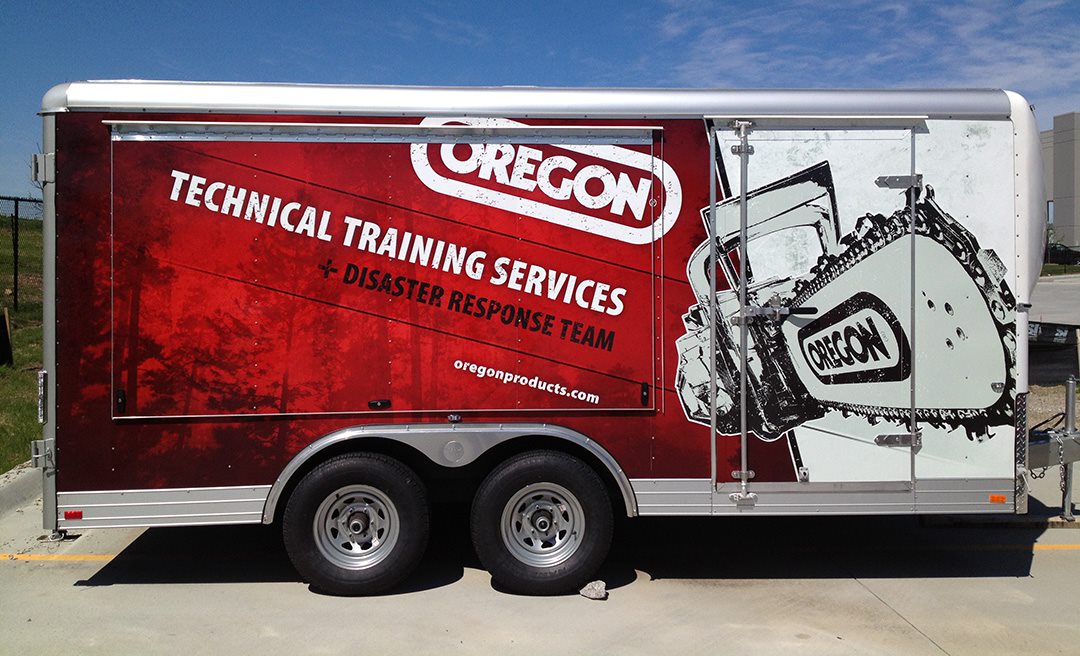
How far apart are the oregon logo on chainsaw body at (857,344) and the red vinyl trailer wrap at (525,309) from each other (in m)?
0.02

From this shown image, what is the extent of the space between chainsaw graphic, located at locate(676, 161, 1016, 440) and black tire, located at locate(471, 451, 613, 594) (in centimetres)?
84

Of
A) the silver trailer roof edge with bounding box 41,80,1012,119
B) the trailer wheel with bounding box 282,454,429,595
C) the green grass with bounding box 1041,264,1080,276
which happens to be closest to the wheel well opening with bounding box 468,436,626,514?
the trailer wheel with bounding box 282,454,429,595

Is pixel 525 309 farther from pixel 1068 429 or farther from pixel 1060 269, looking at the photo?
pixel 1060 269

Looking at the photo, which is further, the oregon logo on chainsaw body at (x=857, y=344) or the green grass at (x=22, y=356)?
the green grass at (x=22, y=356)

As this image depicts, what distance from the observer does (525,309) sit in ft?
16.6

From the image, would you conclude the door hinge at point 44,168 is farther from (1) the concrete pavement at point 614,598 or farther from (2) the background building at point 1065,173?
(2) the background building at point 1065,173

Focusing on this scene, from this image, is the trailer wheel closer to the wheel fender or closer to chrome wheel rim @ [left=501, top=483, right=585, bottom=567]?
the wheel fender

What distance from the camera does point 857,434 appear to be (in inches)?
202

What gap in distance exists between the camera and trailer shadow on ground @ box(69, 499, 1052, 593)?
18.4 ft

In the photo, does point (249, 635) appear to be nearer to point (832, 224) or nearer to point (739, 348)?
point (739, 348)

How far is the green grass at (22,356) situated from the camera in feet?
26.9

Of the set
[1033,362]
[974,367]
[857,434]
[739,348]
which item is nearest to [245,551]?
[739,348]

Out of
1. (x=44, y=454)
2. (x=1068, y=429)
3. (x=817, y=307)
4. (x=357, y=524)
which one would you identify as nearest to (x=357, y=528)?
(x=357, y=524)

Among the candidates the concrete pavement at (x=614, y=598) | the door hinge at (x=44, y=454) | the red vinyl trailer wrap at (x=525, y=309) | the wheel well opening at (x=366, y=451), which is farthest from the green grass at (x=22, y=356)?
the wheel well opening at (x=366, y=451)
